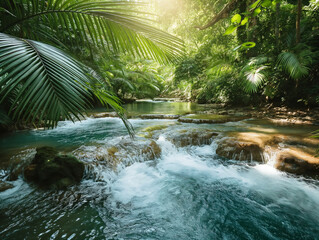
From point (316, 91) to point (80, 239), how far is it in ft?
24.4

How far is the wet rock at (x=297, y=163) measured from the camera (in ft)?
9.62

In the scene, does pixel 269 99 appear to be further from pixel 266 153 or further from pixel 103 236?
pixel 103 236

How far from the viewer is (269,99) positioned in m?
7.39

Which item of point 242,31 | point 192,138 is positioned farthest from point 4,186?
point 242,31

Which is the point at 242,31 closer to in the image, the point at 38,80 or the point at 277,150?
the point at 277,150

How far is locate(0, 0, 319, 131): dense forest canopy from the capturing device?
2.60 ft

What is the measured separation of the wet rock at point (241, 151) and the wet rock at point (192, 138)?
0.51 metres

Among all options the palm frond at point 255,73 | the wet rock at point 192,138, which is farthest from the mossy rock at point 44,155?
the palm frond at point 255,73

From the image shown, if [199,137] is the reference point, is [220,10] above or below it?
above

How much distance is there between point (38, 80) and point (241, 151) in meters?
3.92

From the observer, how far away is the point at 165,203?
8.44ft

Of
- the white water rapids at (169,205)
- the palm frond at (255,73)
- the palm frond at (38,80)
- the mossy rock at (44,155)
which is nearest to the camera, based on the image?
the palm frond at (38,80)

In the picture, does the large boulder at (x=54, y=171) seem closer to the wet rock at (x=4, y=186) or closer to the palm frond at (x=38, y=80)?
the wet rock at (x=4, y=186)

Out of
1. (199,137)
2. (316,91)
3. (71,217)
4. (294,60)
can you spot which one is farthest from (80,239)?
(316,91)
